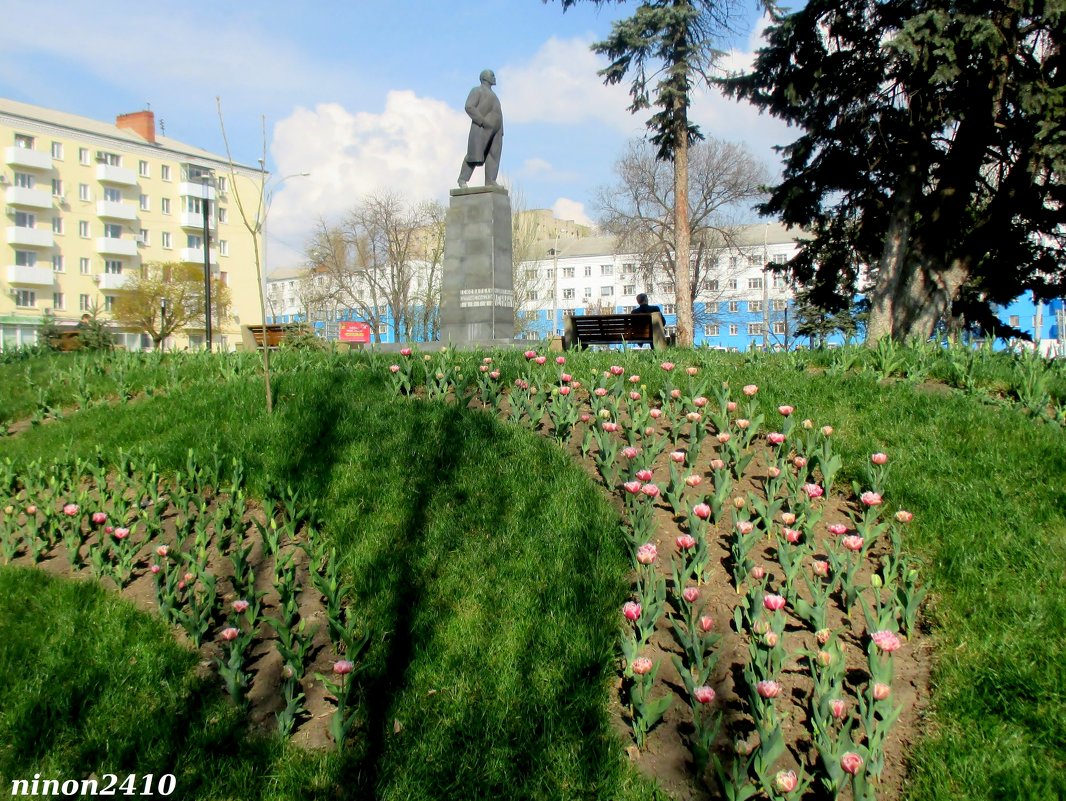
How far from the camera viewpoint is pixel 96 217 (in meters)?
57.7

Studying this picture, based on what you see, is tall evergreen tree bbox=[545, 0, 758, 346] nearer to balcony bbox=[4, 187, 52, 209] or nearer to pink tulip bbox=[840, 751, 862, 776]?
pink tulip bbox=[840, 751, 862, 776]

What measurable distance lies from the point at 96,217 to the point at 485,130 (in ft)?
181

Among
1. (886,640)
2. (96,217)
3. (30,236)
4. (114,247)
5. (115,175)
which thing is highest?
(115,175)

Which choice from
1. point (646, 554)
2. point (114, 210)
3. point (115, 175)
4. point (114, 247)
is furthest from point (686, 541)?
Answer: point (115, 175)

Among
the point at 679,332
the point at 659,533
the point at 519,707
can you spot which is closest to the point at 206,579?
the point at 519,707

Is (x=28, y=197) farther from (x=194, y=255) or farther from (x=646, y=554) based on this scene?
(x=646, y=554)

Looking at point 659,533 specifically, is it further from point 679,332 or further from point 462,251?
point 679,332

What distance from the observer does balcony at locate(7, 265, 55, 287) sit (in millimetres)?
52500

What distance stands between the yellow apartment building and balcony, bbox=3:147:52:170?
0.07 m

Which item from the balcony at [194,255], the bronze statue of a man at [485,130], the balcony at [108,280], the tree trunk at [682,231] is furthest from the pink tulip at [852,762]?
the balcony at [194,255]

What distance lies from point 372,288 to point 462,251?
1475 inches

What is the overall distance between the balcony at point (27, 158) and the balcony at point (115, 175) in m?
3.47

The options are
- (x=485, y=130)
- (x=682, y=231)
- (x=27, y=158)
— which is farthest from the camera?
(x=27, y=158)

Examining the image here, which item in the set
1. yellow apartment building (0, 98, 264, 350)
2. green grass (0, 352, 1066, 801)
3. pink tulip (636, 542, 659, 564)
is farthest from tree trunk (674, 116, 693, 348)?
yellow apartment building (0, 98, 264, 350)
